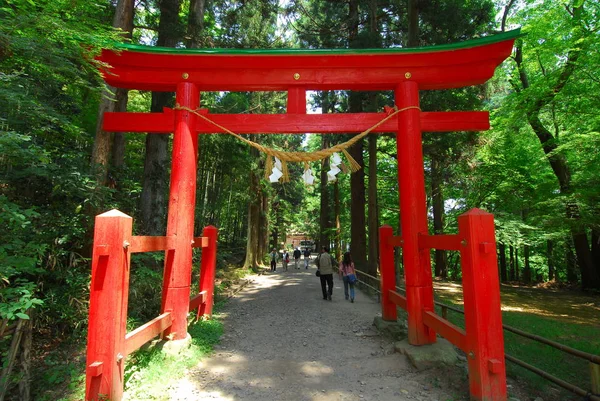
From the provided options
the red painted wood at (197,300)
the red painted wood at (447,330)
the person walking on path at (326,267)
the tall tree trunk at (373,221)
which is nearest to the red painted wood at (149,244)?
the red painted wood at (197,300)

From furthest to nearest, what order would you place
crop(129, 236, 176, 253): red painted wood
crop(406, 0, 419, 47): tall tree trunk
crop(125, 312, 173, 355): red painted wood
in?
1. crop(406, 0, 419, 47): tall tree trunk
2. crop(129, 236, 176, 253): red painted wood
3. crop(125, 312, 173, 355): red painted wood

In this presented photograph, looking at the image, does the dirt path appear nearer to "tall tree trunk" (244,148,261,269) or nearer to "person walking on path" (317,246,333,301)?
"person walking on path" (317,246,333,301)

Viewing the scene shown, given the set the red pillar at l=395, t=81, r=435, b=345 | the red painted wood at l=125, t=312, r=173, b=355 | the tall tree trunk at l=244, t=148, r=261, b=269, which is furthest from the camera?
the tall tree trunk at l=244, t=148, r=261, b=269

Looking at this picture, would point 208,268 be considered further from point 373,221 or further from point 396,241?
point 373,221

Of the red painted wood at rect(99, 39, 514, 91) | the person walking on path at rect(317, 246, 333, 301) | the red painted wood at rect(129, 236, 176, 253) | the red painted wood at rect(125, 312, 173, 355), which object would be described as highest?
the red painted wood at rect(99, 39, 514, 91)

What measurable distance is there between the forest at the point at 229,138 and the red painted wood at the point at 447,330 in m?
4.14

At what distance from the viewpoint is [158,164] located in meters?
8.83

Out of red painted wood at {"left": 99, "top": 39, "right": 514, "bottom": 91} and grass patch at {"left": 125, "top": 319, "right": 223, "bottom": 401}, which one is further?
red painted wood at {"left": 99, "top": 39, "right": 514, "bottom": 91}

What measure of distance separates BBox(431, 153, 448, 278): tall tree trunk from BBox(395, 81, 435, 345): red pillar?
7486 mm

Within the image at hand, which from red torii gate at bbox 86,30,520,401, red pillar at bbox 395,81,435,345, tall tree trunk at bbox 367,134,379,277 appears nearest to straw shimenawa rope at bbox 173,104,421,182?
red torii gate at bbox 86,30,520,401

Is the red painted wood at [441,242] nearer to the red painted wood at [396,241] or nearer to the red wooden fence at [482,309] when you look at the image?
the red wooden fence at [482,309]

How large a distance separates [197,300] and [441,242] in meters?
4.05

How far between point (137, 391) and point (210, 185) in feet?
45.8

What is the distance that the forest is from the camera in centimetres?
419
